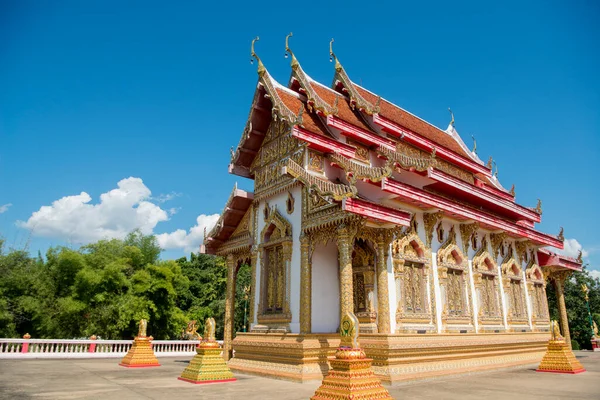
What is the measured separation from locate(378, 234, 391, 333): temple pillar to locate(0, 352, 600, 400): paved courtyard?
142 cm

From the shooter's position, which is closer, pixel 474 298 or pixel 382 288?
pixel 382 288

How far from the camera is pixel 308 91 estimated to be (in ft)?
42.4

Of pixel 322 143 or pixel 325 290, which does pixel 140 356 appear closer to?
pixel 325 290

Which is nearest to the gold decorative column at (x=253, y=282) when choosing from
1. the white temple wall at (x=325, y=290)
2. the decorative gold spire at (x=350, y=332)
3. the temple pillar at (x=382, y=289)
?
the white temple wall at (x=325, y=290)

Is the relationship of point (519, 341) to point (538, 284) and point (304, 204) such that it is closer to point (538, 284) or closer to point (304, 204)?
point (538, 284)

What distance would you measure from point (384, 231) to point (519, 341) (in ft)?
23.7

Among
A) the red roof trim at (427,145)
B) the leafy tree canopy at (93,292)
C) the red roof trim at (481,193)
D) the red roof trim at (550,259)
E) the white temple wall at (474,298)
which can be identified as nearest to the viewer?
the red roof trim at (481,193)

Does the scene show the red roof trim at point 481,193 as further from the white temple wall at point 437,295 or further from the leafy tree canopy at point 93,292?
the leafy tree canopy at point 93,292

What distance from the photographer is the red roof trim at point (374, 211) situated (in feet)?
30.0

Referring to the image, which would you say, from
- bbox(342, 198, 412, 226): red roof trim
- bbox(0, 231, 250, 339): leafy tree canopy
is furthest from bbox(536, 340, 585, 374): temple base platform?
bbox(0, 231, 250, 339): leafy tree canopy

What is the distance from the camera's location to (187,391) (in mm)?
8008

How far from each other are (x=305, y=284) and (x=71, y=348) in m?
11.9

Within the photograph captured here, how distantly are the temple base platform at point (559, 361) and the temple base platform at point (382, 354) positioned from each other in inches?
52.4

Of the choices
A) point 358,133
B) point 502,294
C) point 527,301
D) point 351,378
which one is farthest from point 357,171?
point 527,301
